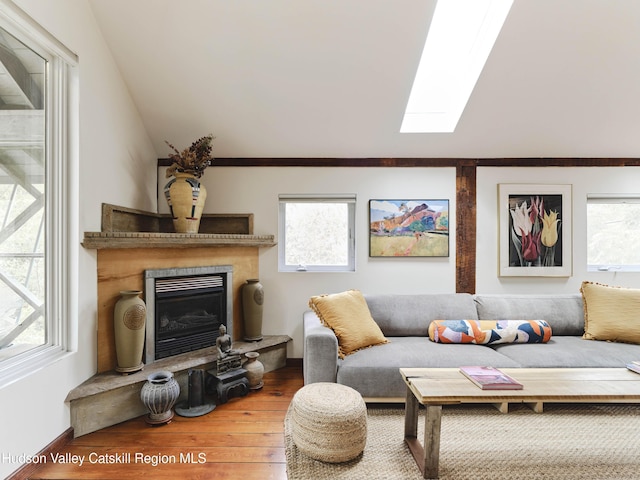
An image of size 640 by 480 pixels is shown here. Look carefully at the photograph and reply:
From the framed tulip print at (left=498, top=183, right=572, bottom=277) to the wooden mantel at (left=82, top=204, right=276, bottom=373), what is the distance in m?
2.30

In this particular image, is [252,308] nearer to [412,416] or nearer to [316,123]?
[412,416]

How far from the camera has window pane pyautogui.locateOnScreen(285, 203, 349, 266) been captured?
338 cm

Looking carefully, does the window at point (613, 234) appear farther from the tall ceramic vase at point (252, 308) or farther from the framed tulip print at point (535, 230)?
the tall ceramic vase at point (252, 308)

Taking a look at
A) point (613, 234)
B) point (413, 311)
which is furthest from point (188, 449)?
point (613, 234)

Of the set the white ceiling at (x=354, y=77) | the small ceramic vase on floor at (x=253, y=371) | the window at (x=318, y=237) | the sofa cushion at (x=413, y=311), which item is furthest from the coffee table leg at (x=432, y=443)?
the white ceiling at (x=354, y=77)

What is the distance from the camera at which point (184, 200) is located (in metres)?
2.69

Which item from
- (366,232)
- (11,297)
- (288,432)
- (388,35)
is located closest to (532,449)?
(288,432)

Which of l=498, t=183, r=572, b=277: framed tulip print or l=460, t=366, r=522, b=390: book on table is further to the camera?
l=498, t=183, r=572, b=277: framed tulip print

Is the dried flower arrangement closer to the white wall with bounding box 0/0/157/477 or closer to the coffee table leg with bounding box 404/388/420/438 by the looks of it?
the white wall with bounding box 0/0/157/477

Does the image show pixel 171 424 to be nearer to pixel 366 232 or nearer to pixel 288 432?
pixel 288 432

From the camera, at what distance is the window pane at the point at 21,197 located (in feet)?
5.70

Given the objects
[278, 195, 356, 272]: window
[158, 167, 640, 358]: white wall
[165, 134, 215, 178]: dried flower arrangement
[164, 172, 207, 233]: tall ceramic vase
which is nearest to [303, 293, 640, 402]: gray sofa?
[158, 167, 640, 358]: white wall

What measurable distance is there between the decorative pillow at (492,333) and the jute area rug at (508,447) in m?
0.48

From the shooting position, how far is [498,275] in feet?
10.9
